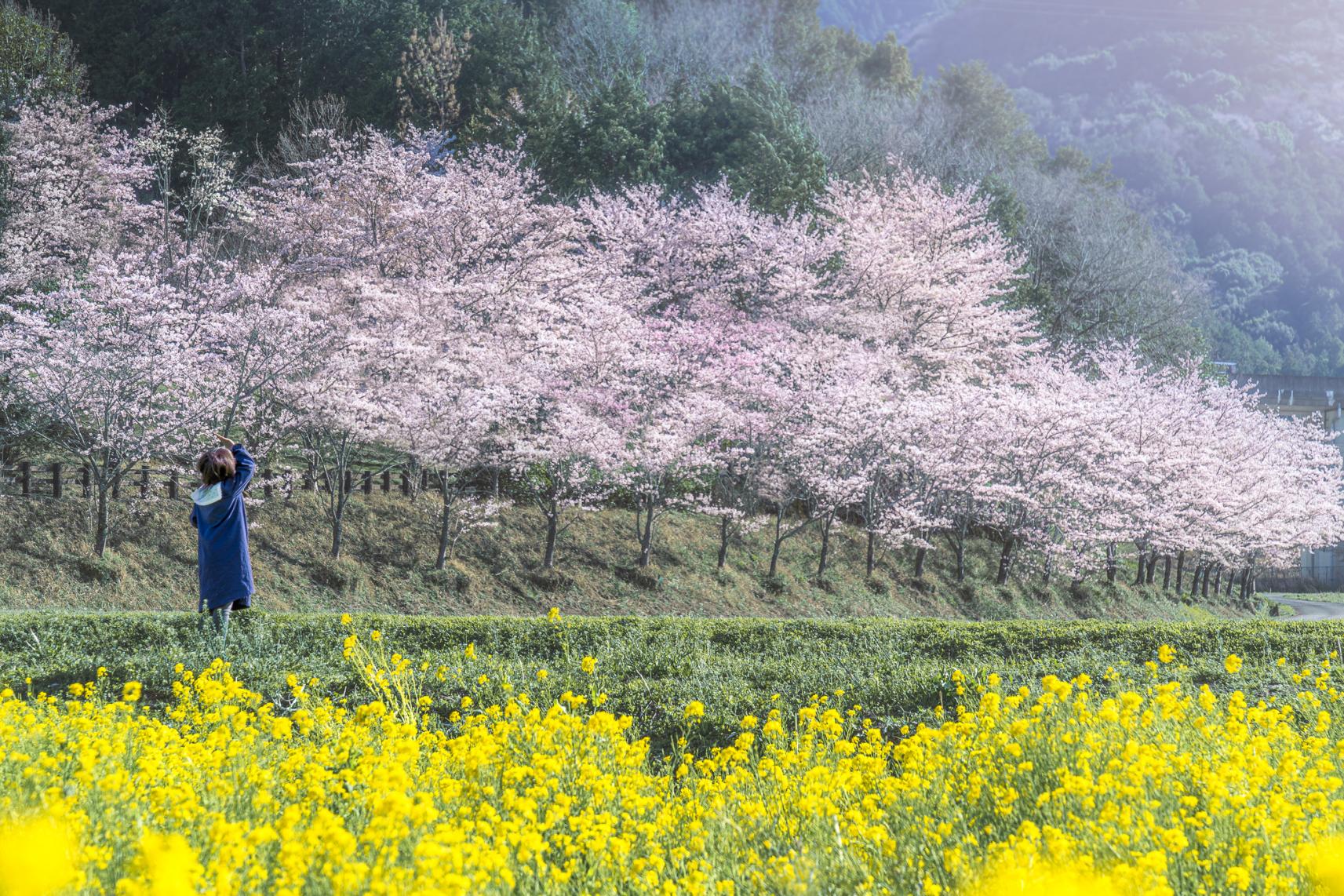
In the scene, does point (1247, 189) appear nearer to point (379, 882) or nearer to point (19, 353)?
point (19, 353)

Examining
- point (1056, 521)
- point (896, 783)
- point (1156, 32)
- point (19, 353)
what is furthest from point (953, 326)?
point (1156, 32)

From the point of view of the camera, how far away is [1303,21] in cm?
13512

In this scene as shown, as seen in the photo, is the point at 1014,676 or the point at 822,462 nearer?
the point at 1014,676

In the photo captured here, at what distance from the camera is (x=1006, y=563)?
21.8 metres

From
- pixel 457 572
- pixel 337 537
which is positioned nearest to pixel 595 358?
pixel 457 572

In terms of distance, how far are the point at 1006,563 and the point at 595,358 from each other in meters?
9.95

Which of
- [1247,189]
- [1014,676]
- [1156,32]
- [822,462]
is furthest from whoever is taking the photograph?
[1156,32]

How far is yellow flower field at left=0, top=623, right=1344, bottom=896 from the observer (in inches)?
109

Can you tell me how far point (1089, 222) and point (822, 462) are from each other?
24.4 metres

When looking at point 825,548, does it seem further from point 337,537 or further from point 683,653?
point 683,653

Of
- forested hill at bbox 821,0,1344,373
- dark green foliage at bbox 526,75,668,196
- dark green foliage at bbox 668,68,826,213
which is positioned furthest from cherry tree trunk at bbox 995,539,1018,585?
forested hill at bbox 821,0,1344,373

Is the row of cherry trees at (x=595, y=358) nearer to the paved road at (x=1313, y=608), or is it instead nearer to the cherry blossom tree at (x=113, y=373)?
the cherry blossom tree at (x=113, y=373)

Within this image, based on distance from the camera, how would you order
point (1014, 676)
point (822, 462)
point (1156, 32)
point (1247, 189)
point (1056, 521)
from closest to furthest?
point (1014, 676), point (822, 462), point (1056, 521), point (1247, 189), point (1156, 32)

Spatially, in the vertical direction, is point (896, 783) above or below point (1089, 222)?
below
